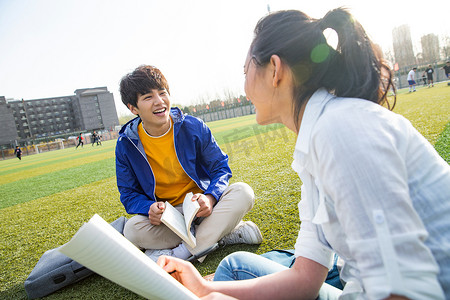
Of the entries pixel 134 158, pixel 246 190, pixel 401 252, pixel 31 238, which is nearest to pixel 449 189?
pixel 401 252

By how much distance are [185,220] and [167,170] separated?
76cm

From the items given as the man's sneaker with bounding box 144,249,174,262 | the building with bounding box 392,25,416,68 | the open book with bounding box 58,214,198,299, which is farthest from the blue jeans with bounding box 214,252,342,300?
the building with bounding box 392,25,416,68

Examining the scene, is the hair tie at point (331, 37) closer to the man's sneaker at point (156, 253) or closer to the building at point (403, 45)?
the man's sneaker at point (156, 253)

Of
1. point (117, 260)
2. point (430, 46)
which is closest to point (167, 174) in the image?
point (117, 260)

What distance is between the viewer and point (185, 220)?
7.85 ft

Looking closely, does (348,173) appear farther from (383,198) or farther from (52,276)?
(52,276)

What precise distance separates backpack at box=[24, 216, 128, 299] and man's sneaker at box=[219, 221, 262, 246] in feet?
4.12

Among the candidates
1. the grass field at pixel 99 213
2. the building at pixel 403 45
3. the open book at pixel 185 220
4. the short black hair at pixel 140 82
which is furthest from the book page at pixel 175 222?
the building at pixel 403 45

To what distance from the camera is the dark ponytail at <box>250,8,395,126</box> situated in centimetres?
98

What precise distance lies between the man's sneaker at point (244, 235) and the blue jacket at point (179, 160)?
384mm

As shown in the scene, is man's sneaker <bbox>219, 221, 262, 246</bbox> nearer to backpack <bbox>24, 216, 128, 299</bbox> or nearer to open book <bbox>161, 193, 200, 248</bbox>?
open book <bbox>161, 193, 200, 248</bbox>

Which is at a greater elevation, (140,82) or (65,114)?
(65,114)

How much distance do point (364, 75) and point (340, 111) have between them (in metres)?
0.29

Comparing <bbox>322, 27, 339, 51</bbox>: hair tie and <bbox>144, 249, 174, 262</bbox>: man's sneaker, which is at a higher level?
<bbox>322, 27, 339, 51</bbox>: hair tie
